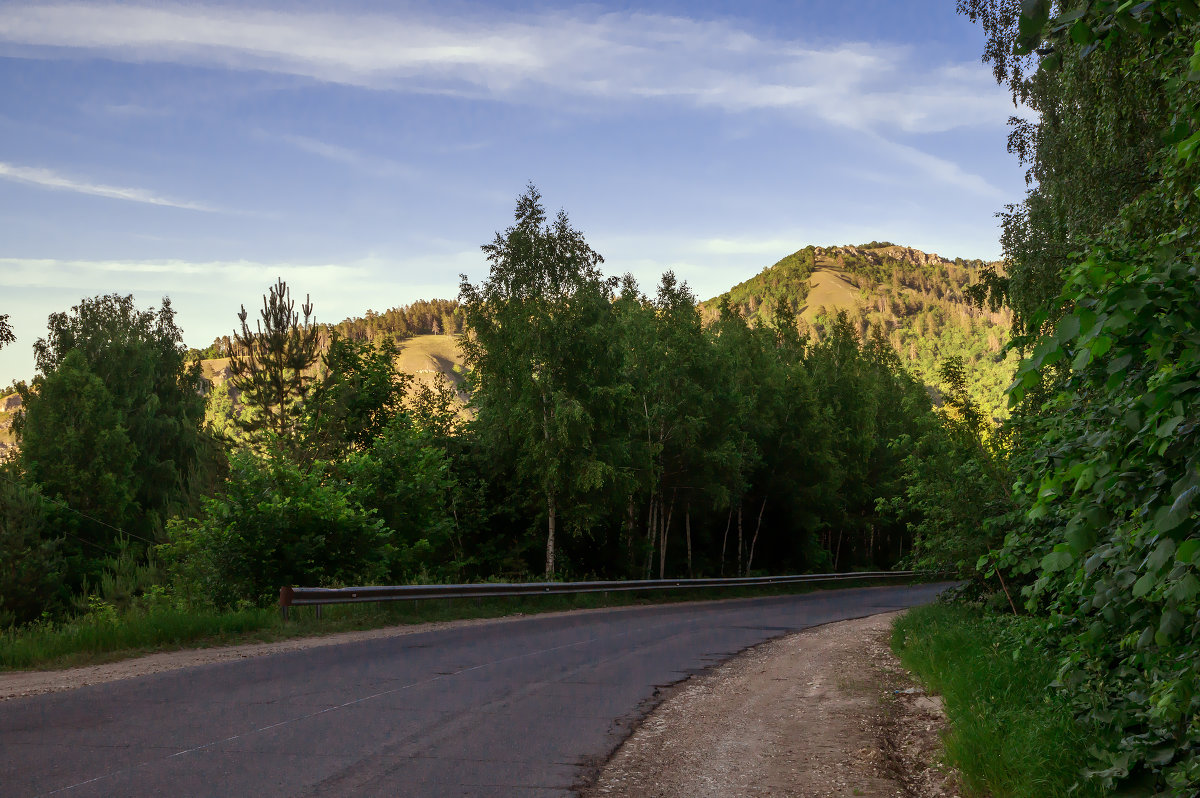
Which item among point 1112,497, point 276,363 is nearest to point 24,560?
point 276,363

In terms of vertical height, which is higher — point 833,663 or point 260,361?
point 260,361

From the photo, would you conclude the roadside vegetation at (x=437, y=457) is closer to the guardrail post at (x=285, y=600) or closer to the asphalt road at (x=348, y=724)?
the guardrail post at (x=285, y=600)

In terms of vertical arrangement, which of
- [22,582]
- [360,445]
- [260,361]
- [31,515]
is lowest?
[22,582]

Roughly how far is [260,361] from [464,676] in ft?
104

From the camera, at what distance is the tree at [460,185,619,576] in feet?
110

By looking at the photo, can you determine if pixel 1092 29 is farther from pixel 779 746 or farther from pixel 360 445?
pixel 360 445

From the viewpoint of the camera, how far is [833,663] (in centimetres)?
1459

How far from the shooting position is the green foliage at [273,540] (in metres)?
18.5

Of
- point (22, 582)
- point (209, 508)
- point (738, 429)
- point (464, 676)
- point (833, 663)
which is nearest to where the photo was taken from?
point (464, 676)

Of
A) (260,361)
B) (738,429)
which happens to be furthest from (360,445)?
(738,429)

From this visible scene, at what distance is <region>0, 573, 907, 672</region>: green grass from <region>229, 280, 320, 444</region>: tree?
20.4 meters

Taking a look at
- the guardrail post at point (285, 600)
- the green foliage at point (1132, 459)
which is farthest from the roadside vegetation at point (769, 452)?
the guardrail post at point (285, 600)

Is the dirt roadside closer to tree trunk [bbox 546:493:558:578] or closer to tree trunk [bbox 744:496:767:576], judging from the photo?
tree trunk [bbox 546:493:558:578]

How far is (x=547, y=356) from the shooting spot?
33969 millimetres
